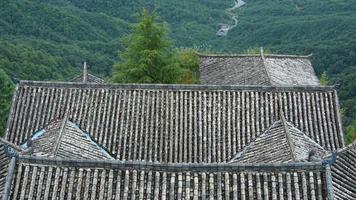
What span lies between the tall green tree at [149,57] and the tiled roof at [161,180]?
20010mm

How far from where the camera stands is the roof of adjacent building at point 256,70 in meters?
32.4

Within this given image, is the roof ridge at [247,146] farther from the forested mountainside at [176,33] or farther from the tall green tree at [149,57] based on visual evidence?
the forested mountainside at [176,33]

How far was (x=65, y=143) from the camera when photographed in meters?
20.6

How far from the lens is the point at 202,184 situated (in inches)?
613


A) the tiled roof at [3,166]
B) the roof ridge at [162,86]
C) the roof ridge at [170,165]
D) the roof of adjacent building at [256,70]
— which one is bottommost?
the roof ridge at [170,165]

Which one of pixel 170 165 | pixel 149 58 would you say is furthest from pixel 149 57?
pixel 170 165

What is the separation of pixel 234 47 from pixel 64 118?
94.8 metres

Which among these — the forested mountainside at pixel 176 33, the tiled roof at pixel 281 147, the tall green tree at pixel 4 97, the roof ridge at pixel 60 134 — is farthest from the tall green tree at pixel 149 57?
the tiled roof at pixel 281 147

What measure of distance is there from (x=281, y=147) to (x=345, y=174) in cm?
243

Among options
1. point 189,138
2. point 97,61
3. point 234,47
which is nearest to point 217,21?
point 234,47

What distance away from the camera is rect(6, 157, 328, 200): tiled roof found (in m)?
15.5

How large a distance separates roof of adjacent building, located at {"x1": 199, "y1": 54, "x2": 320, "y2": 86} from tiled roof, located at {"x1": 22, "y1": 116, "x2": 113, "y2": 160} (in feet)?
38.3

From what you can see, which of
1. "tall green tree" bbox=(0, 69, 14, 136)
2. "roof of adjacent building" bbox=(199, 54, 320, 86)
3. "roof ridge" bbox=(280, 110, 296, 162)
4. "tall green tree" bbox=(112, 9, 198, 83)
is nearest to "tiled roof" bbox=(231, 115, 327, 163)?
"roof ridge" bbox=(280, 110, 296, 162)

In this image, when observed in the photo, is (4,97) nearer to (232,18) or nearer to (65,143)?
(65,143)
